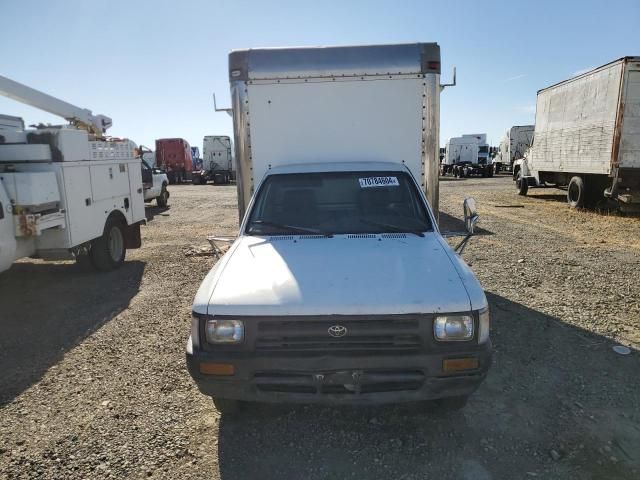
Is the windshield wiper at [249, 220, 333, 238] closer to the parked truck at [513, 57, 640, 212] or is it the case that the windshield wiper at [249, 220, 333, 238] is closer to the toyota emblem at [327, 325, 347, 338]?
the toyota emblem at [327, 325, 347, 338]

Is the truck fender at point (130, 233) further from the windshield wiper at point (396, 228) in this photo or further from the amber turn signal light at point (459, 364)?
the amber turn signal light at point (459, 364)

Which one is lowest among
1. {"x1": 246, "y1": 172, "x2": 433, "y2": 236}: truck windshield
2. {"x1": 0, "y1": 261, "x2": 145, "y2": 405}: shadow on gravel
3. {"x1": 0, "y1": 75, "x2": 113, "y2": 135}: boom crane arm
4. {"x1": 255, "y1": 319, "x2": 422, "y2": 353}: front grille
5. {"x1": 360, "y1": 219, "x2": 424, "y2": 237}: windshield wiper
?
{"x1": 0, "y1": 261, "x2": 145, "y2": 405}: shadow on gravel

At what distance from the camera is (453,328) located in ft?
8.66

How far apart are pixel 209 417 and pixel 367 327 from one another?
4.90ft

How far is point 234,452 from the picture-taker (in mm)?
2875

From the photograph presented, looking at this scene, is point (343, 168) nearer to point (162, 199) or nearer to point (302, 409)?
point (302, 409)

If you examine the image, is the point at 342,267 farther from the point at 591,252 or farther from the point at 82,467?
the point at 591,252

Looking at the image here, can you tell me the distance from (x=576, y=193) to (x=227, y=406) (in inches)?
568

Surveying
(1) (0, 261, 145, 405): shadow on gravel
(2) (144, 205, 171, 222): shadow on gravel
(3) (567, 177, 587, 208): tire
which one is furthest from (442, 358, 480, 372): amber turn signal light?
(2) (144, 205, 171, 222): shadow on gravel

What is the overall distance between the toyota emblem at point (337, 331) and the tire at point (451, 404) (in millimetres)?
1012

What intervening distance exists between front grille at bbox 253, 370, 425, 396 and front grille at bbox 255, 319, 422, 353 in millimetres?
139

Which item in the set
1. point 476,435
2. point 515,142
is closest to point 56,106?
point 476,435

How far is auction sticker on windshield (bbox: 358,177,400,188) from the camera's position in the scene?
13.3ft

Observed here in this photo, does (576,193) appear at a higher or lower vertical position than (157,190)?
lower
